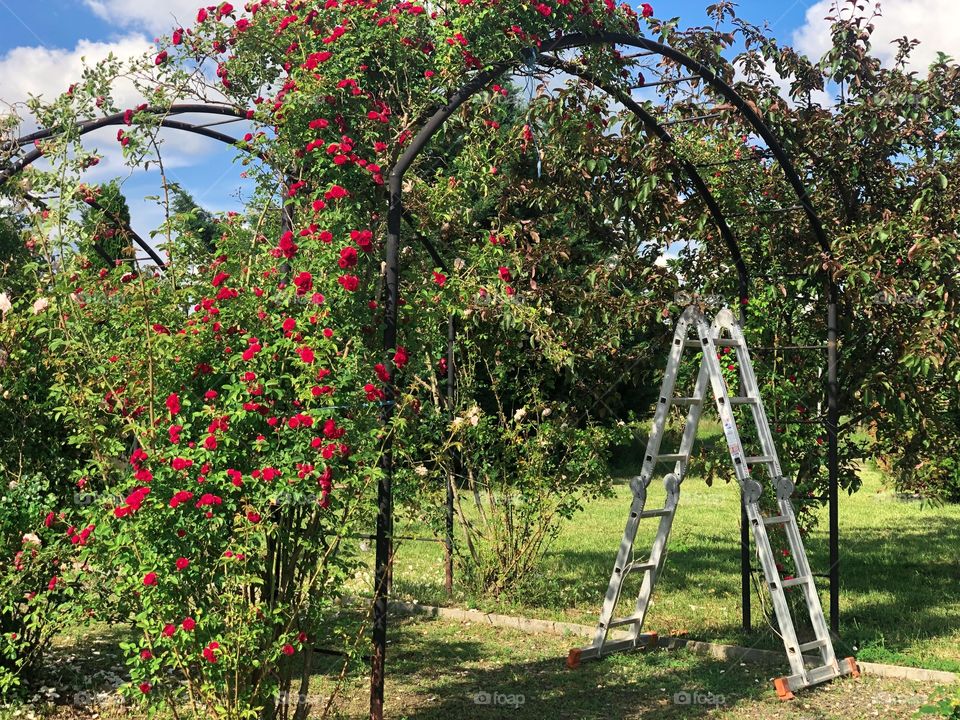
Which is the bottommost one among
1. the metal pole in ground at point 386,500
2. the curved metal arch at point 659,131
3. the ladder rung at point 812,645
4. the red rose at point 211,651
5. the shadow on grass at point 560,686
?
the shadow on grass at point 560,686

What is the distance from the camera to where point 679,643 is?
673 cm

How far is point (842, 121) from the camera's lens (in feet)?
23.5

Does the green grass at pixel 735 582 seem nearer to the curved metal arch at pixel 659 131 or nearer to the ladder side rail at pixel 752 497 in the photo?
the ladder side rail at pixel 752 497

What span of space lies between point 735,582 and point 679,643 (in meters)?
2.47

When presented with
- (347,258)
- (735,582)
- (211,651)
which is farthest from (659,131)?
(735,582)

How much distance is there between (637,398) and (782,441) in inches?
467

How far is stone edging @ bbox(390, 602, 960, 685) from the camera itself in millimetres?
5910

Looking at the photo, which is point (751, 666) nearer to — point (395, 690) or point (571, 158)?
point (395, 690)

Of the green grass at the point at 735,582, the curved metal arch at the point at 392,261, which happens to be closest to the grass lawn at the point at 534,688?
the green grass at the point at 735,582

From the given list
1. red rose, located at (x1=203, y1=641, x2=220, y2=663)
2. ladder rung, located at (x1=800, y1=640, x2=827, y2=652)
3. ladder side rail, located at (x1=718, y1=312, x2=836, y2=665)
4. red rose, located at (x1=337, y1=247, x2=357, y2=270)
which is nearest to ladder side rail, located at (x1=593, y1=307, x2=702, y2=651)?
ladder side rail, located at (x1=718, y1=312, x2=836, y2=665)

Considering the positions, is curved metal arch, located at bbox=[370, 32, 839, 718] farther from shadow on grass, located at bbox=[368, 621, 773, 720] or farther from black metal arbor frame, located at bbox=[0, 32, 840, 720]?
shadow on grass, located at bbox=[368, 621, 773, 720]

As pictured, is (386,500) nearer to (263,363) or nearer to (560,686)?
(263,363)

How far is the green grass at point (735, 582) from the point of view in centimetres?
692

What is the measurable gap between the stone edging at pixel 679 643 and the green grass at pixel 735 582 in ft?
0.62
